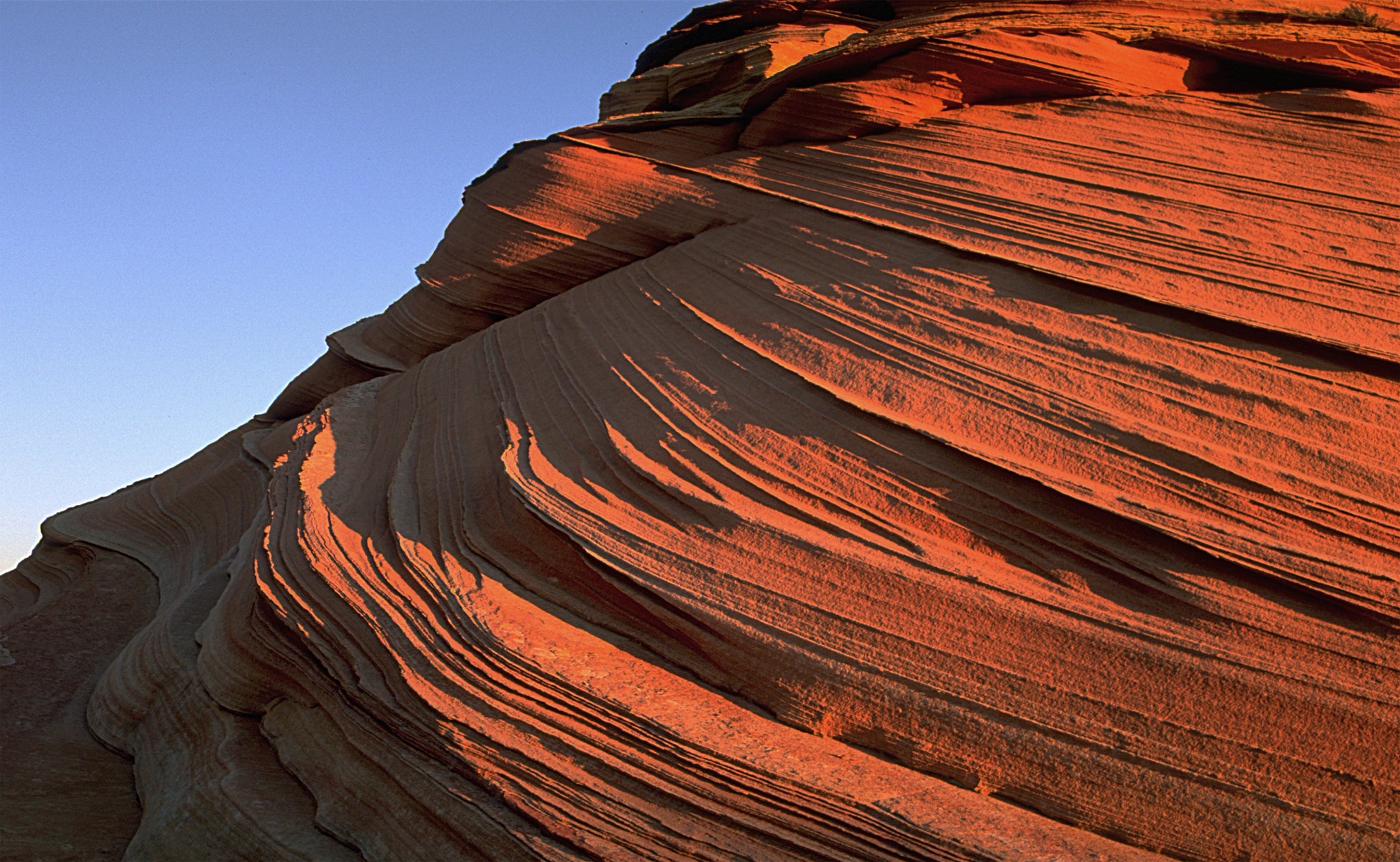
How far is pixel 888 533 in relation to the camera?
4539mm

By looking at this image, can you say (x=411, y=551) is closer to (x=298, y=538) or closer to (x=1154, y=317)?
(x=298, y=538)

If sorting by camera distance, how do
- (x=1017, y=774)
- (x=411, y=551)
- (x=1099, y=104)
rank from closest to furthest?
(x=1017, y=774)
(x=411, y=551)
(x=1099, y=104)

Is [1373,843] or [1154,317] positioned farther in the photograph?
[1154,317]

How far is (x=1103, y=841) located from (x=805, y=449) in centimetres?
216

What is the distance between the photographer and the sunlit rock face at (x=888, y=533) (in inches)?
145

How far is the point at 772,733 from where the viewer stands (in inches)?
159

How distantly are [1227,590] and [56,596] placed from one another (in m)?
8.76

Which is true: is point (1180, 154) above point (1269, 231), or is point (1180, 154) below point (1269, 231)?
above

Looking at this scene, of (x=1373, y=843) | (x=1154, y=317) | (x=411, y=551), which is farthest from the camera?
(x=411, y=551)

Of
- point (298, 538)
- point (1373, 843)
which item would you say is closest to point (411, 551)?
point (298, 538)

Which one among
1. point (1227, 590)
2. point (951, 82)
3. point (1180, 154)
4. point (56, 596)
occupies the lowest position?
point (1227, 590)

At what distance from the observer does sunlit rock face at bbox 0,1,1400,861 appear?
145 inches

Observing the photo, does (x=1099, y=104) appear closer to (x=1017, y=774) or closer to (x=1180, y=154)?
(x=1180, y=154)

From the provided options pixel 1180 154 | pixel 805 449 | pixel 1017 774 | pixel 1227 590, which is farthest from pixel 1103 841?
pixel 1180 154
